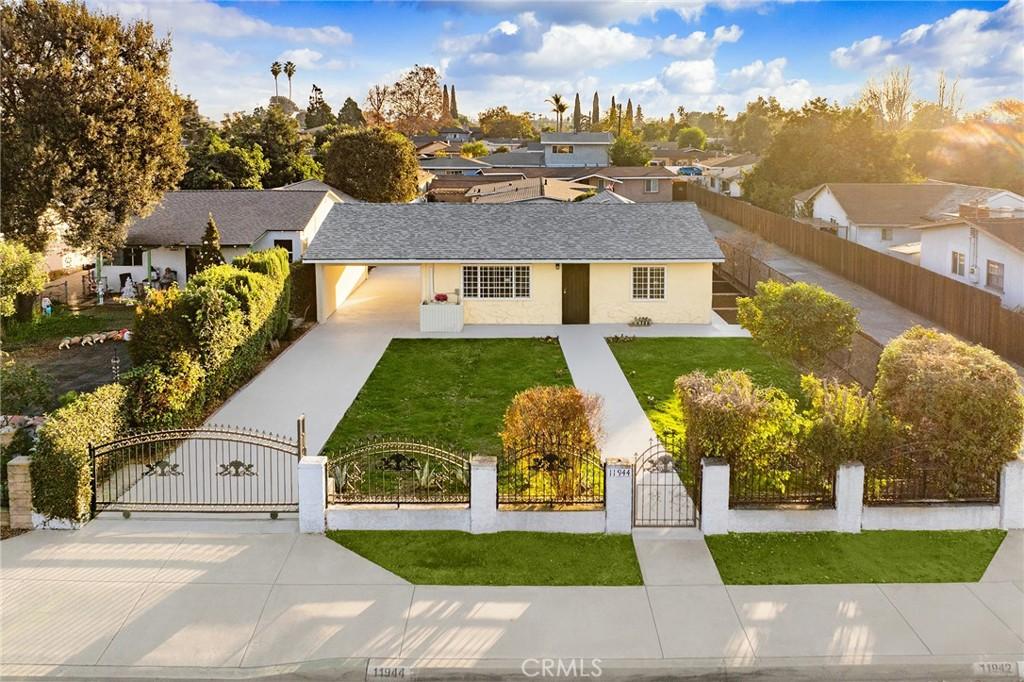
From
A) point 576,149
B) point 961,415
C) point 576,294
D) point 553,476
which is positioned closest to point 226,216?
point 576,294

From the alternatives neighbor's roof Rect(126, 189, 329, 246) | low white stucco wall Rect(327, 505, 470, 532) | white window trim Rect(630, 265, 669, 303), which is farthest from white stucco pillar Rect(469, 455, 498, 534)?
neighbor's roof Rect(126, 189, 329, 246)

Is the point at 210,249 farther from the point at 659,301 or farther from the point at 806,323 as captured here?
the point at 806,323

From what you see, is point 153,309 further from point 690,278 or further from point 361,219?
point 690,278

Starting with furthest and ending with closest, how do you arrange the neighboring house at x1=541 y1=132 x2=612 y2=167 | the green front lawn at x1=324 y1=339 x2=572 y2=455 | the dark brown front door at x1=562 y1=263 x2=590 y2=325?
the neighboring house at x1=541 y1=132 x2=612 y2=167, the dark brown front door at x1=562 y1=263 x2=590 y2=325, the green front lawn at x1=324 y1=339 x2=572 y2=455

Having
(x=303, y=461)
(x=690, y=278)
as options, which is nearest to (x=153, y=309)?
(x=303, y=461)

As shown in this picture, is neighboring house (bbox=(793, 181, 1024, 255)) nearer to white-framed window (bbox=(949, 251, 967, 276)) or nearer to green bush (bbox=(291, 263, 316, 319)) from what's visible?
white-framed window (bbox=(949, 251, 967, 276))

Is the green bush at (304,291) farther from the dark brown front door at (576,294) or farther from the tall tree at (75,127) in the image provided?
the tall tree at (75,127)
